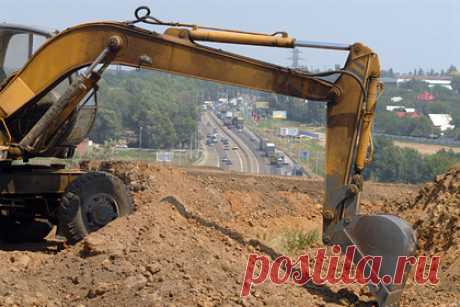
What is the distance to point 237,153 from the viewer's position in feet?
232

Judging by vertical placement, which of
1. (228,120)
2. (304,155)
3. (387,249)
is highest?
(387,249)

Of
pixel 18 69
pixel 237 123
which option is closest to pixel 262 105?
pixel 237 123

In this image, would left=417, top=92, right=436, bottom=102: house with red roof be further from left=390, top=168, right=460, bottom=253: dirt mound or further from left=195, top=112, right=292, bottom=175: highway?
left=390, top=168, right=460, bottom=253: dirt mound

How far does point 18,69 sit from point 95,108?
1151mm

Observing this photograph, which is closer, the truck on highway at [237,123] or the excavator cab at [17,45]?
the excavator cab at [17,45]

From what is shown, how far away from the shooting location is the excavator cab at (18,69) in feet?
33.7

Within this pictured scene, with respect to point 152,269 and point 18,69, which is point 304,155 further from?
point 152,269

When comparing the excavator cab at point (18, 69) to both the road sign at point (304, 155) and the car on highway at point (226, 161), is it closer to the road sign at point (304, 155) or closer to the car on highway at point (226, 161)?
the car on highway at point (226, 161)

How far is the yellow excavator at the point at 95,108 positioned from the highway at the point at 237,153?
3908 centimetres

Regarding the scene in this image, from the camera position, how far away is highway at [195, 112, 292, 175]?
192 ft

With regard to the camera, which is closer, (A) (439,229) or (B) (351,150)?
(B) (351,150)

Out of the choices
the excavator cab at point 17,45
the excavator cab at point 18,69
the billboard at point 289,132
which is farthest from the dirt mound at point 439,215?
the billboard at point 289,132

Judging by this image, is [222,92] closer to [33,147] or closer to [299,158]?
[299,158]

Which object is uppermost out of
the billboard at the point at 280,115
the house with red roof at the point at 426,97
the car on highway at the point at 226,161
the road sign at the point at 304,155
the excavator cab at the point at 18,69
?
the house with red roof at the point at 426,97
